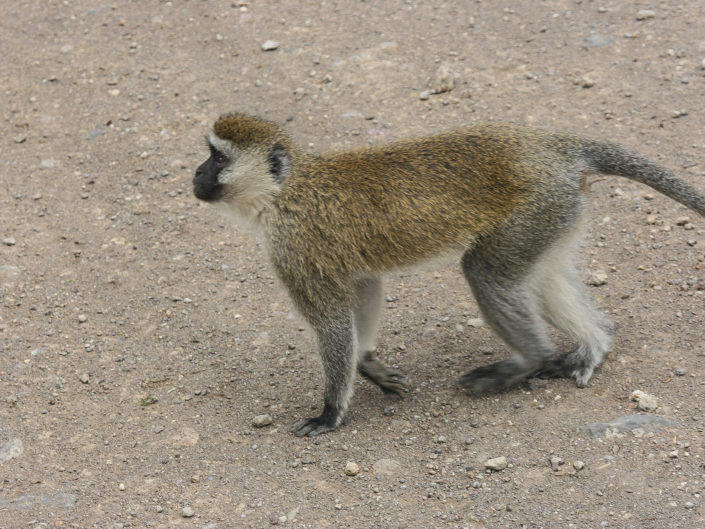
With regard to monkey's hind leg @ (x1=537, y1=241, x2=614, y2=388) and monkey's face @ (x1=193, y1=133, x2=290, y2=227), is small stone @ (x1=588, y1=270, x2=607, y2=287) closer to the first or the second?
monkey's hind leg @ (x1=537, y1=241, x2=614, y2=388)

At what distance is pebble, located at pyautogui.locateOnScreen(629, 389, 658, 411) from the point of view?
18.4 feet

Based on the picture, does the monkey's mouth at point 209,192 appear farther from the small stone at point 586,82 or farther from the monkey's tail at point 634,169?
the small stone at point 586,82

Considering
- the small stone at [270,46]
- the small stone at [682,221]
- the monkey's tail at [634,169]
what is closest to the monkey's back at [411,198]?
the monkey's tail at [634,169]

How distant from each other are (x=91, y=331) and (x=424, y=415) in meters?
2.73

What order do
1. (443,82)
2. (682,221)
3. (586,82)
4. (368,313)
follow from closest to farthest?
(368,313)
(682,221)
(586,82)
(443,82)

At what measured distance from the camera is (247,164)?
5.87m

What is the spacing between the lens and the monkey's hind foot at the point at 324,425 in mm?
5965

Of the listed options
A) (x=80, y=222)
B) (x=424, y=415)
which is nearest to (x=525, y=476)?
(x=424, y=415)

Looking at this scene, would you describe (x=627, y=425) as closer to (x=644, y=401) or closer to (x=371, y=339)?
(x=644, y=401)

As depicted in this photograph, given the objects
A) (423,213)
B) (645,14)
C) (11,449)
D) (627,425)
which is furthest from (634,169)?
(645,14)

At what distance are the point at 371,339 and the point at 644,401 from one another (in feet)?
5.97

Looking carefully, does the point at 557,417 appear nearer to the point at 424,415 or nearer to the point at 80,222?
the point at 424,415

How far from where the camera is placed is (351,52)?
9789 millimetres

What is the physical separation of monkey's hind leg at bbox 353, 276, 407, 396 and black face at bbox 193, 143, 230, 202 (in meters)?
1.18
